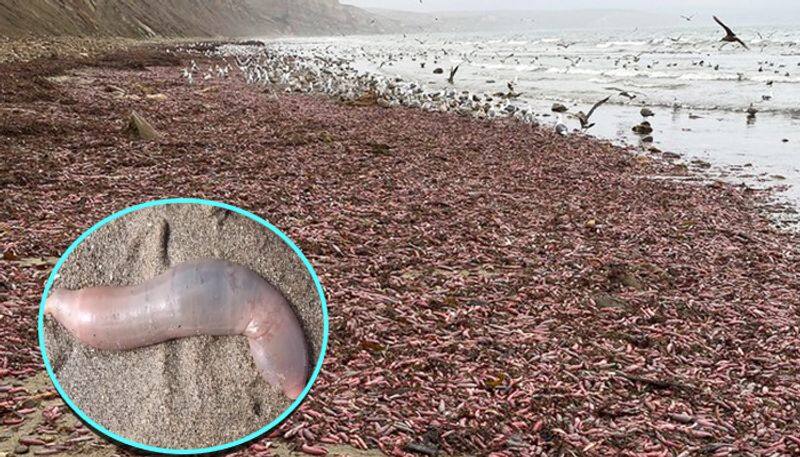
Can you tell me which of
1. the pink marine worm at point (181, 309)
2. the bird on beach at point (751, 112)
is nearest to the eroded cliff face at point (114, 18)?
the bird on beach at point (751, 112)

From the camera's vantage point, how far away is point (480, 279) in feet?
28.2

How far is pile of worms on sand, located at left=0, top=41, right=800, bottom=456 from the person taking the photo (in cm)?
543

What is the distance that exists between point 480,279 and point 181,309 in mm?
6216

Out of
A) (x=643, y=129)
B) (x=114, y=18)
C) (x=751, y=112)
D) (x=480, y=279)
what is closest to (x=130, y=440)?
(x=480, y=279)

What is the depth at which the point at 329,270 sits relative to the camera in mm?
8445

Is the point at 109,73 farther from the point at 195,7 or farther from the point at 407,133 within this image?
the point at 195,7

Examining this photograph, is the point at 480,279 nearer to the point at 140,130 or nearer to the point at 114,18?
the point at 140,130

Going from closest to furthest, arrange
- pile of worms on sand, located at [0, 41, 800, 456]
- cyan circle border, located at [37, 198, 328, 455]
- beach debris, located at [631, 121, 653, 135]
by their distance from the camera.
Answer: cyan circle border, located at [37, 198, 328, 455] < pile of worms on sand, located at [0, 41, 800, 456] < beach debris, located at [631, 121, 653, 135]

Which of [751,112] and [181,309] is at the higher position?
[181,309]

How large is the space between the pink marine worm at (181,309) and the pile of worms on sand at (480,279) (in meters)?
2.18

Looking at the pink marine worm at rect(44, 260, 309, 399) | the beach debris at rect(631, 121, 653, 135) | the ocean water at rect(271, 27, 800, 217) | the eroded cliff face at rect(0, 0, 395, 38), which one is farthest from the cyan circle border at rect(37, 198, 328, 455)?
the eroded cliff face at rect(0, 0, 395, 38)

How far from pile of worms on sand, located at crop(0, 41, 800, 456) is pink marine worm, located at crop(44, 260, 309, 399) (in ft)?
7.14

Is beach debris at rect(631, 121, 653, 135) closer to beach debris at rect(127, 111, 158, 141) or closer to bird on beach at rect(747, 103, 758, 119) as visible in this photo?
bird on beach at rect(747, 103, 758, 119)

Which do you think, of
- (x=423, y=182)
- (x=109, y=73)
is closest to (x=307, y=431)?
(x=423, y=182)
